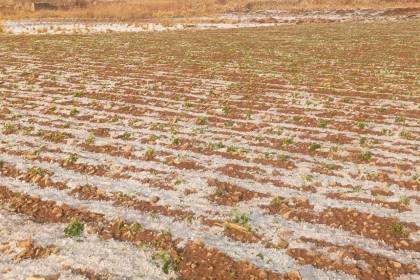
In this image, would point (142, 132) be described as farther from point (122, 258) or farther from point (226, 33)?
point (226, 33)

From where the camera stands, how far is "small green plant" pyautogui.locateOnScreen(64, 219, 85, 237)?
8617 mm

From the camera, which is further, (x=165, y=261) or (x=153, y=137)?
(x=153, y=137)

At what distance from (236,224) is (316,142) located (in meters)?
5.44

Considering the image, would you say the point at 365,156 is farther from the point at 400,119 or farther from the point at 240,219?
the point at 240,219

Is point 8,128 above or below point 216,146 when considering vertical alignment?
above

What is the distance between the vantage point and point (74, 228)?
874cm

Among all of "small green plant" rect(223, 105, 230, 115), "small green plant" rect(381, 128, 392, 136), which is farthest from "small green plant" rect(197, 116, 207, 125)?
"small green plant" rect(381, 128, 392, 136)

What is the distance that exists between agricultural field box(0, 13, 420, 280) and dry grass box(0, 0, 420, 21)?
47.3 metres

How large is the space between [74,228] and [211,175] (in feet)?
12.0

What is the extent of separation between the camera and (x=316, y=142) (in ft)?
44.3

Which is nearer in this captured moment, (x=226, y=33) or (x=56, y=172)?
(x=56, y=172)

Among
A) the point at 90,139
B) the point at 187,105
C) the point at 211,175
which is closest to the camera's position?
the point at 211,175

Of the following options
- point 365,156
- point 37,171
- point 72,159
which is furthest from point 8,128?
point 365,156

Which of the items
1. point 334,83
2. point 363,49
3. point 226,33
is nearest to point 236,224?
point 334,83
